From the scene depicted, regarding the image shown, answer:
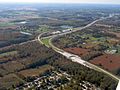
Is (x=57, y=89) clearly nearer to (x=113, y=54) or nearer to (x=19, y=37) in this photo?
(x=113, y=54)

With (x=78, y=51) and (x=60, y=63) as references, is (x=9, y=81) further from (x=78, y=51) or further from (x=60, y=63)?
(x=78, y=51)

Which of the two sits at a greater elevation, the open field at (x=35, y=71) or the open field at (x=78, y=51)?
the open field at (x=35, y=71)

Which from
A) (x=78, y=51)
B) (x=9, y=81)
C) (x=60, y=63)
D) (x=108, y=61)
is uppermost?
(x=60, y=63)

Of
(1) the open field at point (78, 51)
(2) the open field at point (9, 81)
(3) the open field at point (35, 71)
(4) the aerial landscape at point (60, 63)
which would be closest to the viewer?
(2) the open field at point (9, 81)

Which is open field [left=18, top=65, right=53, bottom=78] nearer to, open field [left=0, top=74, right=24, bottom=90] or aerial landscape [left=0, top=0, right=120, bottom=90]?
aerial landscape [left=0, top=0, right=120, bottom=90]

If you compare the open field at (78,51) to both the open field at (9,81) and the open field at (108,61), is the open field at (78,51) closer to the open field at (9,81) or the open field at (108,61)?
the open field at (108,61)

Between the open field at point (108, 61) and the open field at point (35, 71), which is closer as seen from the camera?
the open field at point (35, 71)

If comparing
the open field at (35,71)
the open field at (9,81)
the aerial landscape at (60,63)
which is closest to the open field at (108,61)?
the aerial landscape at (60,63)

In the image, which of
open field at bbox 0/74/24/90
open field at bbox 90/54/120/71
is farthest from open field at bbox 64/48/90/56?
open field at bbox 0/74/24/90

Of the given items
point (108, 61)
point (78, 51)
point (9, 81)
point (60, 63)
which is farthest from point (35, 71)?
point (78, 51)

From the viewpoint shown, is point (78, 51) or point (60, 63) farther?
point (78, 51)

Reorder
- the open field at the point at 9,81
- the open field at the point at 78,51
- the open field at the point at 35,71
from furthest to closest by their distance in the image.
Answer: the open field at the point at 78,51 < the open field at the point at 35,71 < the open field at the point at 9,81
